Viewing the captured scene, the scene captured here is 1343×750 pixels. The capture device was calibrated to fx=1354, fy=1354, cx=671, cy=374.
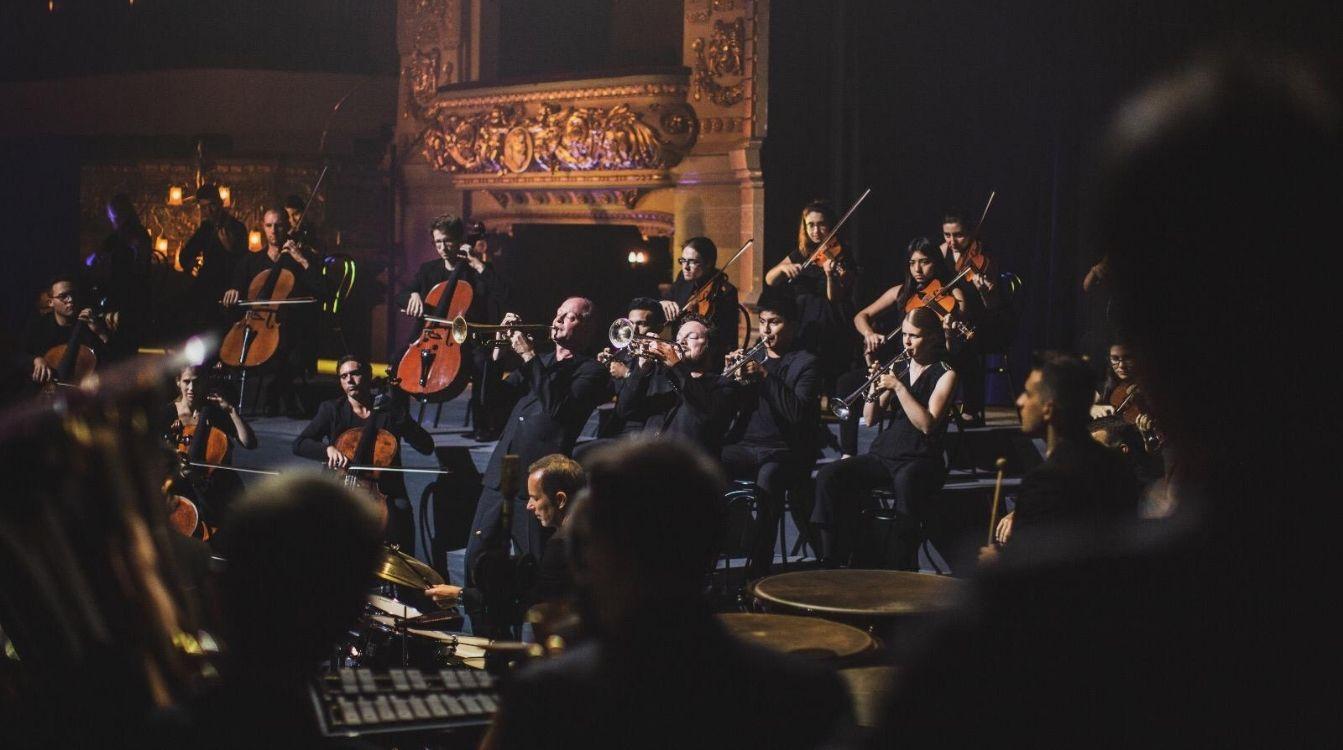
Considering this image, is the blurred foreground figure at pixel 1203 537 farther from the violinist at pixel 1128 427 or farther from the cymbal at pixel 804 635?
the violinist at pixel 1128 427

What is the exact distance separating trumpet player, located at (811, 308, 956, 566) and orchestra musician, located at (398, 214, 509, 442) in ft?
8.42

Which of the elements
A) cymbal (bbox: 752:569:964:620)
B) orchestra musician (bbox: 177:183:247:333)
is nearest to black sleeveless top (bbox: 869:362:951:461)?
cymbal (bbox: 752:569:964:620)

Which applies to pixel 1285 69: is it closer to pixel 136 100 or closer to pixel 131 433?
pixel 131 433

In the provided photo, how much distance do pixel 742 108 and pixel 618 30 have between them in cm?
339

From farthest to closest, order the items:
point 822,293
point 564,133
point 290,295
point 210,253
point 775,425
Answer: point 564,133 < point 210,253 < point 290,295 < point 822,293 < point 775,425

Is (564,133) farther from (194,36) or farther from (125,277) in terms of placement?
(194,36)

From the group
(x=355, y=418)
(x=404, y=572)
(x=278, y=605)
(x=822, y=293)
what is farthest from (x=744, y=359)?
(x=278, y=605)

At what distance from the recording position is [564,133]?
11.3 metres

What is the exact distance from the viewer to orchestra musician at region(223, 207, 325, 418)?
30.4 feet

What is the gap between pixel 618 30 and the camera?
13.4 meters

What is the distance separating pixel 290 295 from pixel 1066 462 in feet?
22.4

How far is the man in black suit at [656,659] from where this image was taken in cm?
153

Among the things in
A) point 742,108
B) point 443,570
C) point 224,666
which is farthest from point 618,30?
point 224,666

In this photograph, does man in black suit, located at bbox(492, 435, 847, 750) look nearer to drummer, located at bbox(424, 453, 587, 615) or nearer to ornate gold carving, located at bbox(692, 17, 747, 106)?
drummer, located at bbox(424, 453, 587, 615)
